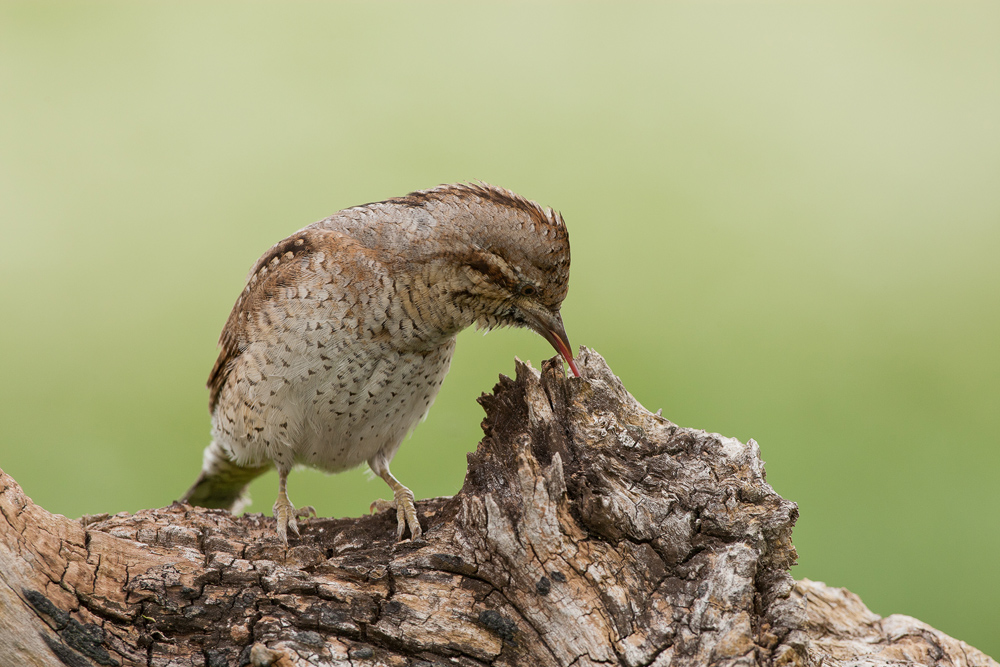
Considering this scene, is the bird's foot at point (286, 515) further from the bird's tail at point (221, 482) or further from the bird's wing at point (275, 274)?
the bird's wing at point (275, 274)

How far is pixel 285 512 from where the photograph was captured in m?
3.37

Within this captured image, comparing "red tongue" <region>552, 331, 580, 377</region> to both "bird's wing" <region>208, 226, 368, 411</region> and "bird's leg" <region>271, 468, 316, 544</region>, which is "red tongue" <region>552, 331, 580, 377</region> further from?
"bird's leg" <region>271, 468, 316, 544</region>

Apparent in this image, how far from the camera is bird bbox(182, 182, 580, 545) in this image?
3.24 meters

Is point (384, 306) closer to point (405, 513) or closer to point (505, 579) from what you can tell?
point (405, 513)

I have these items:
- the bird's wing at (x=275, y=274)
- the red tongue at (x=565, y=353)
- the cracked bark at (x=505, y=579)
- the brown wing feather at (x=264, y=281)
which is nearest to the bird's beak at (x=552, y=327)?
the red tongue at (x=565, y=353)

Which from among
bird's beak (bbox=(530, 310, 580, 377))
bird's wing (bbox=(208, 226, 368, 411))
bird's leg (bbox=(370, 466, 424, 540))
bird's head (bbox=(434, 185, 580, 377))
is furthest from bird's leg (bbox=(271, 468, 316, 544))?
bird's beak (bbox=(530, 310, 580, 377))

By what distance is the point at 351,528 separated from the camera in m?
3.33

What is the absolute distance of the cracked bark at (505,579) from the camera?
8.33 ft

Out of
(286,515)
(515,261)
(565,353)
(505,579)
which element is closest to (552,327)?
(565,353)

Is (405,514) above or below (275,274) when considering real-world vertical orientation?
below

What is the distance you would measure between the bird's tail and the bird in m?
0.69

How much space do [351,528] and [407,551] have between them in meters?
0.48

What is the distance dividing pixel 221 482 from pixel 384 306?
1776 millimetres

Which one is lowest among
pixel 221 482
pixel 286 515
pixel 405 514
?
pixel 286 515
